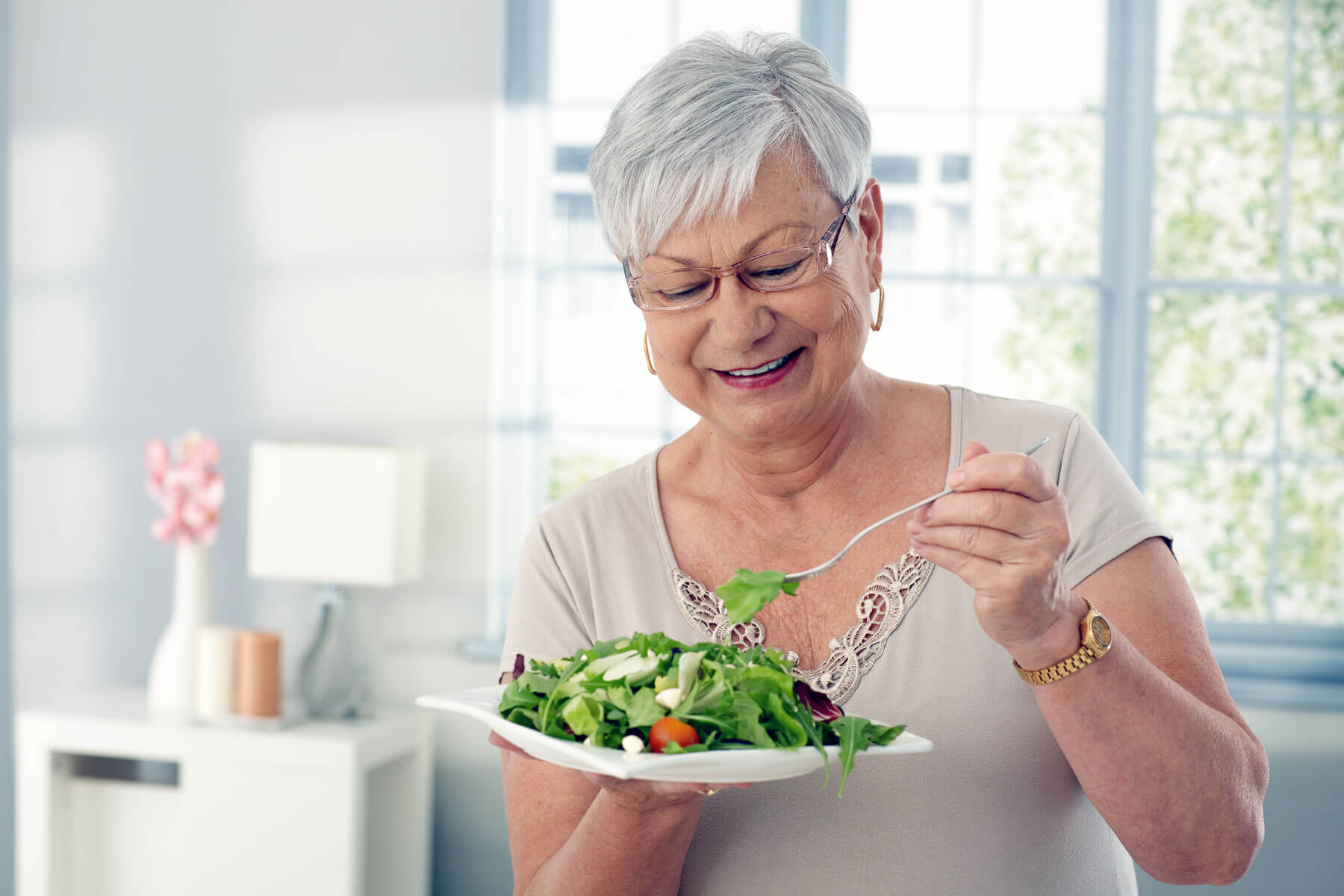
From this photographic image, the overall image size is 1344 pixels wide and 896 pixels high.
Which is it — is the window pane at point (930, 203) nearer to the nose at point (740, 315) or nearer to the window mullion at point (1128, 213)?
the window mullion at point (1128, 213)

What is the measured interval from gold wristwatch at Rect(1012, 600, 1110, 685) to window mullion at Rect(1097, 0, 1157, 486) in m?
2.24

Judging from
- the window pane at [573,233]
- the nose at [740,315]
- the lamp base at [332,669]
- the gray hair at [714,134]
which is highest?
the window pane at [573,233]

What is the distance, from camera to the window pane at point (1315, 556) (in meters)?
2.95

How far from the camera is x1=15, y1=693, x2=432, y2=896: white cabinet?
254 centimetres

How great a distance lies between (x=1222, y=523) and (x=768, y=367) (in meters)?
2.39

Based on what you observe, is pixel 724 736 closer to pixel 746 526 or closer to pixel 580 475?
pixel 746 526

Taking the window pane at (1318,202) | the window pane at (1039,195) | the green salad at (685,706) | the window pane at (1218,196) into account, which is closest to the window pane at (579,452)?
the window pane at (1039,195)

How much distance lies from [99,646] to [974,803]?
2.94 m

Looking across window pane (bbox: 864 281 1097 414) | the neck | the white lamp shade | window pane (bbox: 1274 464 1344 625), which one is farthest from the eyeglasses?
window pane (bbox: 1274 464 1344 625)

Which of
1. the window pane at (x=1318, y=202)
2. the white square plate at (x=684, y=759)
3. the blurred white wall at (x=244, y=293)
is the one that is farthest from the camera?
the blurred white wall at (x=244, y=293)

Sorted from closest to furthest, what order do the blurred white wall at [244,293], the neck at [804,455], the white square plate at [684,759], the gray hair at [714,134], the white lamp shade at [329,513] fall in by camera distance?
the white square plate at [684,759], the gray hair at [714,134], the neck at [804,455], the white lamp shade at [329,513], the blurred white wall at [244,293]

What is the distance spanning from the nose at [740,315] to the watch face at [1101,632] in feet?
1.30

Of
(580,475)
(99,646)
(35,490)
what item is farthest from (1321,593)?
(35,490)

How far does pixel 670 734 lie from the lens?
0.84 meters
